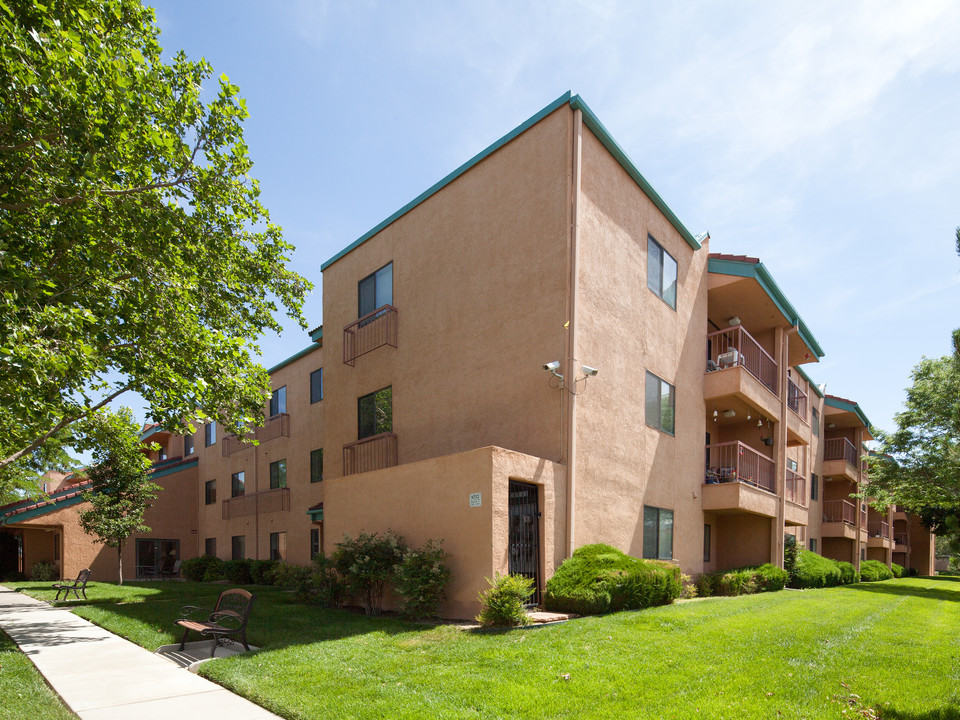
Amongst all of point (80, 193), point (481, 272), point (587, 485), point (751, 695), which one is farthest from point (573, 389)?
point (80, 193)

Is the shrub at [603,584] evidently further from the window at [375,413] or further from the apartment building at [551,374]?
the window at [375,413]

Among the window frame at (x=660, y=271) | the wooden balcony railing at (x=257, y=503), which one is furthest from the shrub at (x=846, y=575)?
the wooden balcony railing at (x=257, y=503)

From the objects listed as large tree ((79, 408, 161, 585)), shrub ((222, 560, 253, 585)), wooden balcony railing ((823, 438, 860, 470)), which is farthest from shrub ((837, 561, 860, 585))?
large tree ((79, 408, 161, 585))

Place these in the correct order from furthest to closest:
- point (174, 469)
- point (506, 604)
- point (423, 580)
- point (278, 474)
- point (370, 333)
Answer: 1. point (174, 469)
2. point (278, 474)
3. point (370, 333)
4. point (423, 580)
5. point (506, 604)

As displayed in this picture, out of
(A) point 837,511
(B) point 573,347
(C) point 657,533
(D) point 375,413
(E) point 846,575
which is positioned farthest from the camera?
(A) point 837,511

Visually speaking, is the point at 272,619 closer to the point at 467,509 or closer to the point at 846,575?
the point at 467,509

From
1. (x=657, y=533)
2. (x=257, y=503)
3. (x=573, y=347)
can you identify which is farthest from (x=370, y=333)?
(x=257, y=503)

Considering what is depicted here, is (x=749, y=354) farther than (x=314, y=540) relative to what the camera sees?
Answer: No

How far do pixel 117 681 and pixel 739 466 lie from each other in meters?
15.4

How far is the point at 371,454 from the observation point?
17281 mm

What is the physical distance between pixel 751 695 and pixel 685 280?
13205mm

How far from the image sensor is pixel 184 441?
3681 cm

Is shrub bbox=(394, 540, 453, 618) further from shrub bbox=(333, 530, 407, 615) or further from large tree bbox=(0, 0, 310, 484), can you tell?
large tree bbox=(0, 0, 310, 484)

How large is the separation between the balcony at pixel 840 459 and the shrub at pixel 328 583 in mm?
28774
